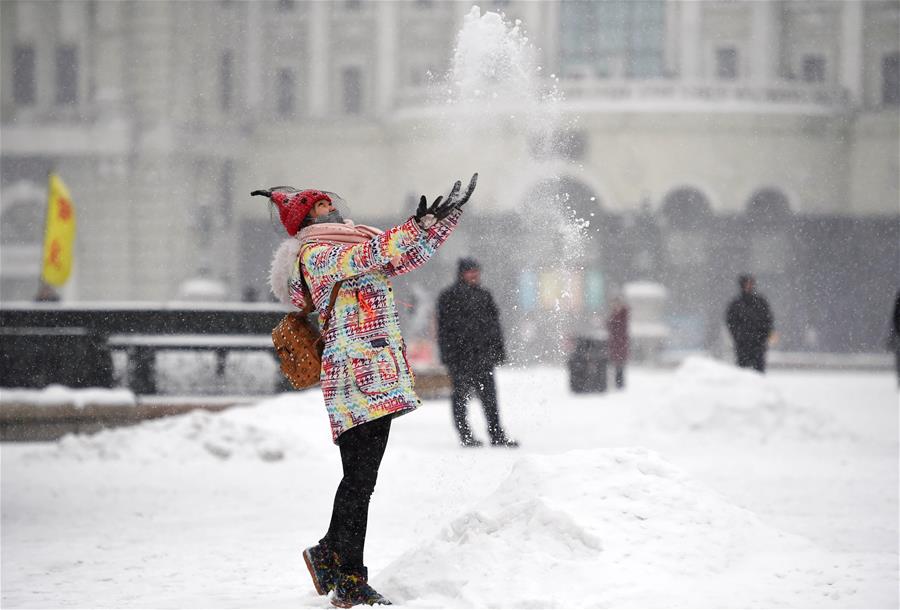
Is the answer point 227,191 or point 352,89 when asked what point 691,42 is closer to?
point 352,89

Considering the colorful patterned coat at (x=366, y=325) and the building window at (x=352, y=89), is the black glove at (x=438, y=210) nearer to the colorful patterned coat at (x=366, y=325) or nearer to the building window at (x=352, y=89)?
the colorful patterned coat at (x=366, y=325)

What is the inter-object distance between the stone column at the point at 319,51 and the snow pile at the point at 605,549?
143 ft

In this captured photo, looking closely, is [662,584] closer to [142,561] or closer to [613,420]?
[142,561]

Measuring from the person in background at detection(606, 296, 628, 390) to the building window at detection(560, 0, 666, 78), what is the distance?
21199 millimetres

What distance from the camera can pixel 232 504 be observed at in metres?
9.40

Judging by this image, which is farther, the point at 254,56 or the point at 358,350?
the point at 254,56

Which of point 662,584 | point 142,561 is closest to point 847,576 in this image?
point 662,584

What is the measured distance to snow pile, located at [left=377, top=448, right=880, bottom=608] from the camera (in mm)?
5441

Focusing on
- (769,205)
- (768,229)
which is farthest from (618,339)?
(769,205)

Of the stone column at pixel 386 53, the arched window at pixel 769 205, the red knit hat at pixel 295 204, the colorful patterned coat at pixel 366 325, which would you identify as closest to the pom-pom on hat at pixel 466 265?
the red knit hat at pixel 295 204

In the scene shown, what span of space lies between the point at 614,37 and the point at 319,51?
10384mm

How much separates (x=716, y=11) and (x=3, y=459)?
3859cm

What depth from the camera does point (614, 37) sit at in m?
44.8

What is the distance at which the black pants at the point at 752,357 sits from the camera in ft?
55.3
